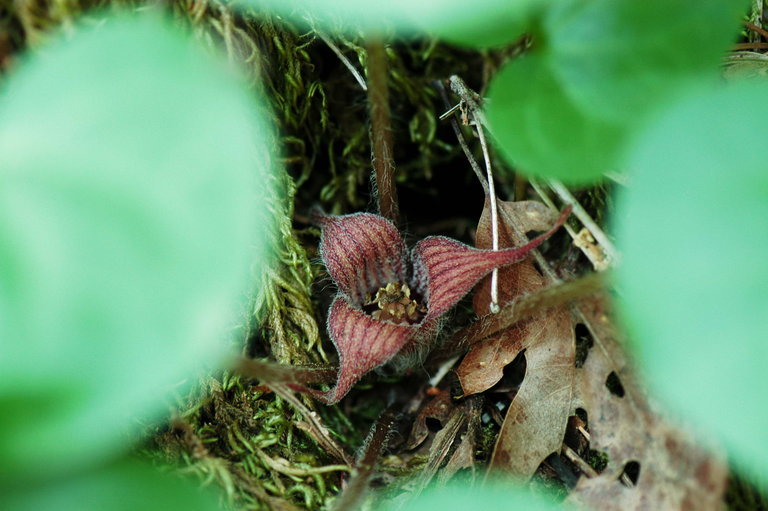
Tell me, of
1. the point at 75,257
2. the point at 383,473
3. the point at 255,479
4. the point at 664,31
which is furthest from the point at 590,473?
the point at 75,257

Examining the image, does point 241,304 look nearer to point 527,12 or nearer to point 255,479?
point 255,479

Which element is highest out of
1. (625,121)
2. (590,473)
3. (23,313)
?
(23,313)

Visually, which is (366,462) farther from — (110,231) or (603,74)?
(603,74)

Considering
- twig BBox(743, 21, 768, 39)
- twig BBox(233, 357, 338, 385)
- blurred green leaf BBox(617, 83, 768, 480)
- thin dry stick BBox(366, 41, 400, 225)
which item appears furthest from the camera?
twig BBox(743, 21, 768, 39)

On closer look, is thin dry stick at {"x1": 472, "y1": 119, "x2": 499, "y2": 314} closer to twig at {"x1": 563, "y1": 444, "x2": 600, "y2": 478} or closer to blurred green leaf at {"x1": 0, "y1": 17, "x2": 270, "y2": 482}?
twig at {"x1": 563, "y1": 444, "x2": 600, "y2": 478}

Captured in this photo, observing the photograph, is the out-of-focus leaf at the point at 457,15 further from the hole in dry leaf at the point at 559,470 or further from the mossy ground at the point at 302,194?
the hole in dry leaf at the point at 559,470

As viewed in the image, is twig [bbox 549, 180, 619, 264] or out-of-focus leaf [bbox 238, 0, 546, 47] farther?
twig [bbox 549, 180, 619, 264]


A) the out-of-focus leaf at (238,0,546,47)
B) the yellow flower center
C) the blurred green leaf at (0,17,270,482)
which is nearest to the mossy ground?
the yellow flower center
